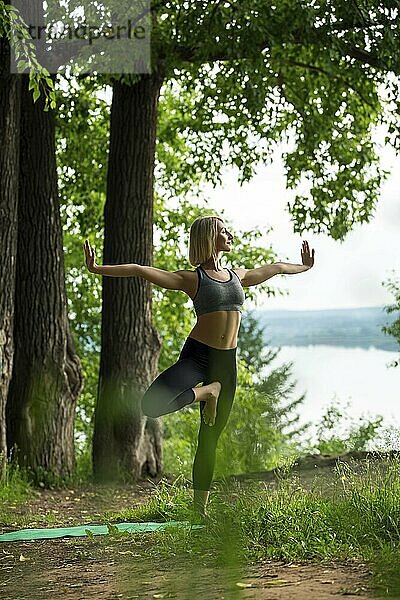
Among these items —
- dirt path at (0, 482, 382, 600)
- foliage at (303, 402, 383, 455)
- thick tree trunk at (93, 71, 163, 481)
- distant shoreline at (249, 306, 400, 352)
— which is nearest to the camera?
dirt path at (0, 482, 382, 600)

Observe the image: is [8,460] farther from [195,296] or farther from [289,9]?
[289,9]

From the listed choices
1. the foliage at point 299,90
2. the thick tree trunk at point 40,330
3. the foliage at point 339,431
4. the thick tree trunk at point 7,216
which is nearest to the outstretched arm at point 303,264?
the foliage at point 299,90

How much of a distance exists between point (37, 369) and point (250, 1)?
3758mm

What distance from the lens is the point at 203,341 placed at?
5.33m

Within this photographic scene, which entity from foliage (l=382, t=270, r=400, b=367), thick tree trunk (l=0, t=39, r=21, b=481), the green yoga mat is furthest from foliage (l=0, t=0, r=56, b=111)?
foliage (l=382, t=270, r=400, b=367)

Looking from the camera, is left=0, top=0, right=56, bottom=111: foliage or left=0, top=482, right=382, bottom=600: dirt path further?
left=0, top=0, right=56, bottom=111: foliage

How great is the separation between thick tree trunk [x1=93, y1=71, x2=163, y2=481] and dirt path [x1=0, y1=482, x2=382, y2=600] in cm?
380

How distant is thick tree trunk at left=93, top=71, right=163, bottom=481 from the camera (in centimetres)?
951

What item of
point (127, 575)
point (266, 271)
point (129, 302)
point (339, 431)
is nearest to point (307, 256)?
point (266, 271)

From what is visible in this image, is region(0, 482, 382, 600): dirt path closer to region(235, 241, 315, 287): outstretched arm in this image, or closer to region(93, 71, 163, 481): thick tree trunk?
region(235, 241, 315, 287): outstretched arm

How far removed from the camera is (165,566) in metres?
4.16

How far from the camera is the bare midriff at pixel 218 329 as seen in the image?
5309mm

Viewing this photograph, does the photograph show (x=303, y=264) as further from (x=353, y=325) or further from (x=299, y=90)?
(x=353, y=325)

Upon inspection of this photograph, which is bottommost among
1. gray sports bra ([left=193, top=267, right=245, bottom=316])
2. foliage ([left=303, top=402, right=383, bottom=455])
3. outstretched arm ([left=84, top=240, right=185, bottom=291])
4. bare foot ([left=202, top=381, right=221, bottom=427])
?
foliage ([left=303, top=402, right=383, bottom=455])
